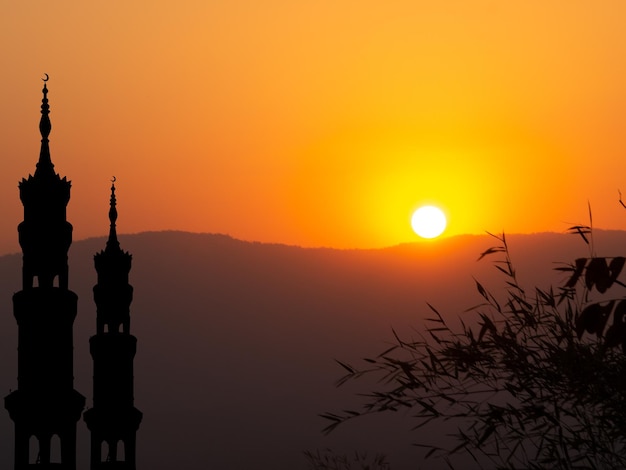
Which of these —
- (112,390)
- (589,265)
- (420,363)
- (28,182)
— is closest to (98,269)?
(112,390)

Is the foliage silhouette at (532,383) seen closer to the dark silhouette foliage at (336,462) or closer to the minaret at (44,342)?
the dark silhouette foliage at (336,462)

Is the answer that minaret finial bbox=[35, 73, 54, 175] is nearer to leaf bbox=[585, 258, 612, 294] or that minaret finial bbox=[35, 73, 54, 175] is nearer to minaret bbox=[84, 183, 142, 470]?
minaret bbox=[84, 183, 142, 470]

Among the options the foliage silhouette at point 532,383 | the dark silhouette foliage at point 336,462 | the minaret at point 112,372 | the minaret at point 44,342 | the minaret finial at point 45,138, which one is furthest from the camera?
the minaret at point 112,372

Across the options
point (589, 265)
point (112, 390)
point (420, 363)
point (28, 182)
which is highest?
point (28, 182)

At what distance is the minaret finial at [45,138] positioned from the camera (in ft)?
105

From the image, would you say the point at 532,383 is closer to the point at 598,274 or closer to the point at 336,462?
the point at 598,274

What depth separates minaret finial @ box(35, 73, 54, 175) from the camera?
32.2 meters

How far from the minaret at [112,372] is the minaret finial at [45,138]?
954 cm

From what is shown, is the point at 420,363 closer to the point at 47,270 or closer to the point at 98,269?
the point at 47,270

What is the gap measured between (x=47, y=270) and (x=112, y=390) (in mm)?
11220

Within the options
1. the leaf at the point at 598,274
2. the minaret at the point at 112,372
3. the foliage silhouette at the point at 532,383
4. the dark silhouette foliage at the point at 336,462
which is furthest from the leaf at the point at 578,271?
the minaret at the point at 112,372

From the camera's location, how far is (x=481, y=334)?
504 inches

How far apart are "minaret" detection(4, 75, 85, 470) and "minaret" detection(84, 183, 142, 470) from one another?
9577 mm

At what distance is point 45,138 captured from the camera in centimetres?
3281
